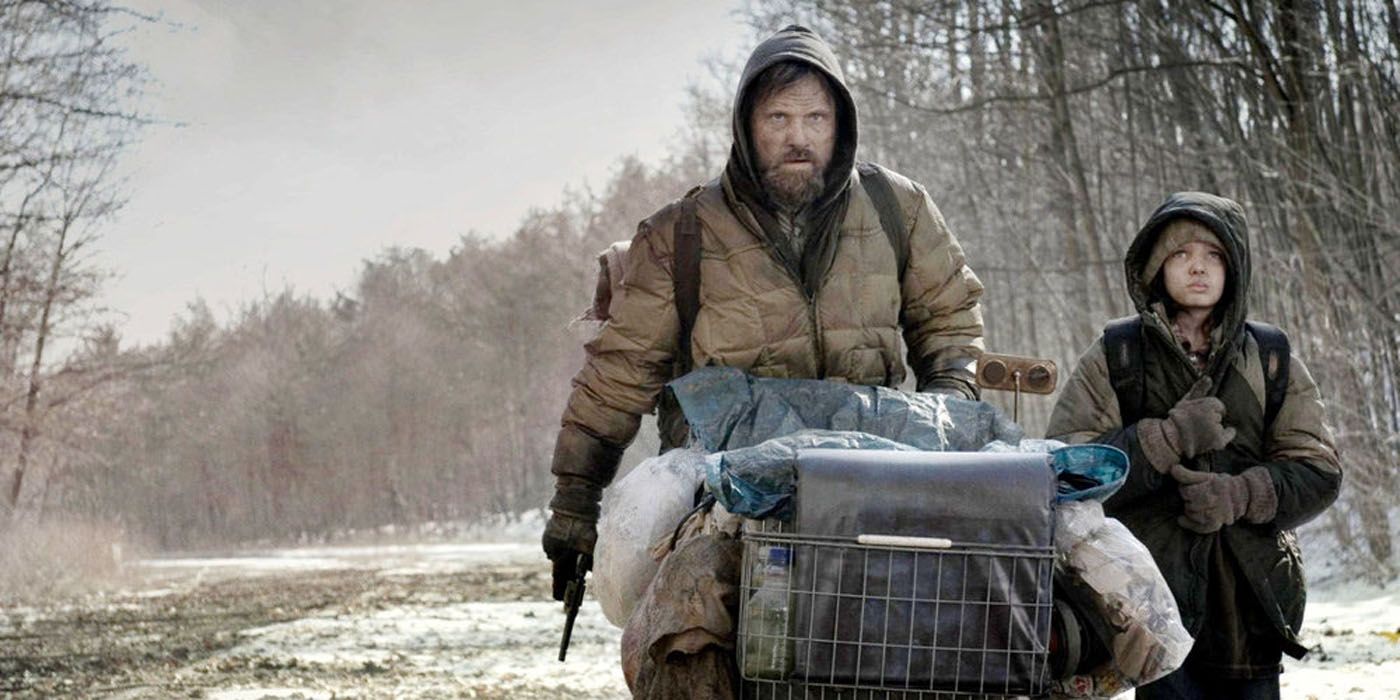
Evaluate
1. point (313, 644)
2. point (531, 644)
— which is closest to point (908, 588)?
point (531, 644)

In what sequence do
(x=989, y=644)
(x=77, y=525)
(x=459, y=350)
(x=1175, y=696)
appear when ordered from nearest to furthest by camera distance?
1. (x=989, y=644)
2. (x=1175, y=696)
3. (x=77, y=525)
4. (x=459, y=350)

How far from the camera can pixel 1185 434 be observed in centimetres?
505

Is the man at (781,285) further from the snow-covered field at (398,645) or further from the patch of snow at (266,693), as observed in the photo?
the patch of snow at (266,693)

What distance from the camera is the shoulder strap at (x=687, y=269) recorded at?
4.81m

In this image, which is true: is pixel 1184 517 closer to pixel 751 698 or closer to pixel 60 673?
pixel 751 698

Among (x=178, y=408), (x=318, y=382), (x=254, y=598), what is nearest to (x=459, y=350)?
(x=318, y=382)

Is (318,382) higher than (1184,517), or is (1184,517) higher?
(318,382)

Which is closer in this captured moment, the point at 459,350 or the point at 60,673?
the point at 60,673

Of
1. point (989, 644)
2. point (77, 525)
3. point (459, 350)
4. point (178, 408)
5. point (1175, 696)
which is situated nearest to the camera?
point (989, 644)

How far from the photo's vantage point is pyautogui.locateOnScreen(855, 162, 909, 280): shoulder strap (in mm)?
4902

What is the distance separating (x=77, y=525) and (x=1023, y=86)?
1634 cm

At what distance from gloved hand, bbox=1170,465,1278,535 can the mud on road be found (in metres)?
4.90

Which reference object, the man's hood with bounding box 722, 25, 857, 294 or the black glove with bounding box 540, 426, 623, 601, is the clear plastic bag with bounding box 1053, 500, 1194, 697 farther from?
the black glove with bounding box 540, 426, 623, 601

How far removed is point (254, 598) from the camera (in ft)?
71.0
